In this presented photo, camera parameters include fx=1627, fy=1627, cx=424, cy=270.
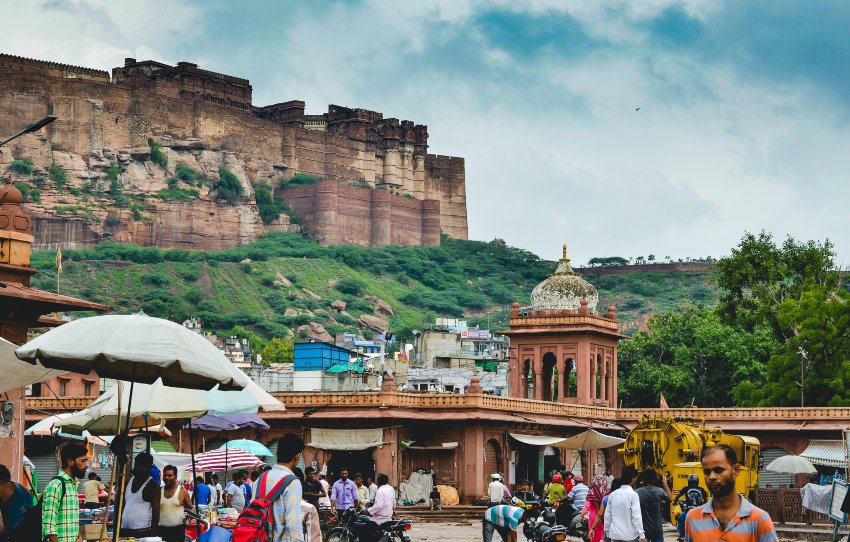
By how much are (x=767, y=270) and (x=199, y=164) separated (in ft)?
226

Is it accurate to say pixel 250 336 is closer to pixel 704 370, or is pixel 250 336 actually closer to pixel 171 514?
pixel 704 370

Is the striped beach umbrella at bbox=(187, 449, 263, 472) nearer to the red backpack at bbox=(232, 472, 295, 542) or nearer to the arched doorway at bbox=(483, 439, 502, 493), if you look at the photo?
the red backpack at bbox=(232, 472, 295, 542)

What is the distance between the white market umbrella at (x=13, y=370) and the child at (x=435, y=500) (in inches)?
846

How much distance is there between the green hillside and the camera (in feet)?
328

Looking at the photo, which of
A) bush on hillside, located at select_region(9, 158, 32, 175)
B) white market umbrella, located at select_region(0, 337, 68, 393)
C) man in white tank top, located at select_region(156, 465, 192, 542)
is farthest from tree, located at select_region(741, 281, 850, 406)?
bush on hillside, located at select_region(9, 158, 32, 175)

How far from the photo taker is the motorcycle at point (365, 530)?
1855 centimetres

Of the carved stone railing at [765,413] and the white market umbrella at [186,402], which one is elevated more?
the carved stone railing at [765,413]

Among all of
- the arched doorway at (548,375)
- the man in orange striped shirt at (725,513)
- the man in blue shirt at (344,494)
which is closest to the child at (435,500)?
the arched doorway at (548,375)

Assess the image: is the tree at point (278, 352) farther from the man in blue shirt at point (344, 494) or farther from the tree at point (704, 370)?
the man in blue shirt at point (344, 494)

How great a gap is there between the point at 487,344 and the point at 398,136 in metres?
48.9

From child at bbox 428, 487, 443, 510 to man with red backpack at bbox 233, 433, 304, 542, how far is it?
79.9 feet

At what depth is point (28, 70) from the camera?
349 feet

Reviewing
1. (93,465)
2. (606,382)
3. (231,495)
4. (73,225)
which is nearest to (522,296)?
(73,225)

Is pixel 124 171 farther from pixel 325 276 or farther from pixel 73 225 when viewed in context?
pixel 325 276
